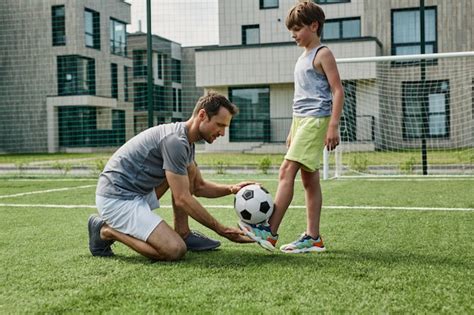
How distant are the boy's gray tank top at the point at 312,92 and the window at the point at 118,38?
88.3 feet

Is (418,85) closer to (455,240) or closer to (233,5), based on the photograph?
(233,5)

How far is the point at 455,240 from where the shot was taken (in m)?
3.89

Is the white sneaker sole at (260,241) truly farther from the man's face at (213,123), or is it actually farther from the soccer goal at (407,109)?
the soccer goal at (407,109)

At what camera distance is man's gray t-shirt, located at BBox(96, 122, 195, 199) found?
334 cm

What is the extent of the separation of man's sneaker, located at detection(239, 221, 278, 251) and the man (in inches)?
2.1

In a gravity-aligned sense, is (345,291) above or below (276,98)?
below

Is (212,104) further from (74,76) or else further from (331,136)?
(74,76)

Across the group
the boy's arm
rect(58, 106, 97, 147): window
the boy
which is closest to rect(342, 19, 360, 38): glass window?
rect(58, 106, 97, 147): window

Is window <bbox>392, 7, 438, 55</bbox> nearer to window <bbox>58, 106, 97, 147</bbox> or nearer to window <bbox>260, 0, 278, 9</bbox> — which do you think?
window <bbox>260, 0, 278, 9</bbox>

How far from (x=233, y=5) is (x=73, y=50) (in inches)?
438

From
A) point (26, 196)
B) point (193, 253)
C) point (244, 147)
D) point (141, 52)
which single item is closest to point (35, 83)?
point (141, 52)

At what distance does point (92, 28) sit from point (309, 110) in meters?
25.7

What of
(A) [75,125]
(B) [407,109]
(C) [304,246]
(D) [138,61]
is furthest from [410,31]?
(C) [304,246]

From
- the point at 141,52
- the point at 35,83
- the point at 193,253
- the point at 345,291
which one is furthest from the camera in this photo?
the point at 141,52
